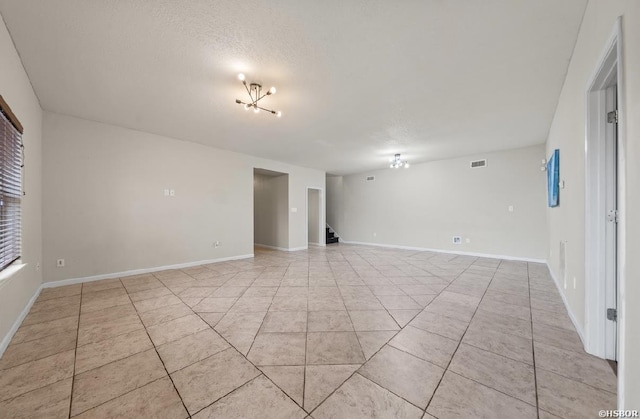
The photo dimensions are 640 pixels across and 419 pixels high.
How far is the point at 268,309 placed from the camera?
280 centimetres

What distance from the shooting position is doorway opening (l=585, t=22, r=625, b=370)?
175 cm

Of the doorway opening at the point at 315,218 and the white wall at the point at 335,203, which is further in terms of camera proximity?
the white wall at the point at 335,203

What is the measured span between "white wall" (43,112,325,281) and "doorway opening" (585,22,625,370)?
582 cm

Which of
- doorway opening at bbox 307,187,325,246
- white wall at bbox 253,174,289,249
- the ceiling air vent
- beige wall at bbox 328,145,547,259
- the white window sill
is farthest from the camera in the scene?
doorway opening at bbox 307,187,325,246

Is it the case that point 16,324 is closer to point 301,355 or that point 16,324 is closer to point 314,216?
point 301,355

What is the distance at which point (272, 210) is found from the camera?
768cm

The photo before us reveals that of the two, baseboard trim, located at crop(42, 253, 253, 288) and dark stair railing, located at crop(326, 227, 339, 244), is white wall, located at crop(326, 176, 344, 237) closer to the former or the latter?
dark stair railing, located at crop(326, 227, 339, 244)

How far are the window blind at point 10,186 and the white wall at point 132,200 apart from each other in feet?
4.63

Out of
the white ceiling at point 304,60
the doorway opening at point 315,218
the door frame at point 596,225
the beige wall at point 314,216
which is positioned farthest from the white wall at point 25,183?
the beige wall at point 314,216

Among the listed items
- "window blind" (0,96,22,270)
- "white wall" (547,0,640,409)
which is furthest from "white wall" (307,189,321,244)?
"window blind" (0,96,22,270)

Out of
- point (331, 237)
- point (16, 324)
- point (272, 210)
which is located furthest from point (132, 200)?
point (331, 237)

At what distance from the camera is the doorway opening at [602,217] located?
1754mm

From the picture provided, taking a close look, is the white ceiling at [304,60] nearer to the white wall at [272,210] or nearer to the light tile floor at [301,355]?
the light tile floor at [301,355]

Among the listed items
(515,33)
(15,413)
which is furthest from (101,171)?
(515,33)
